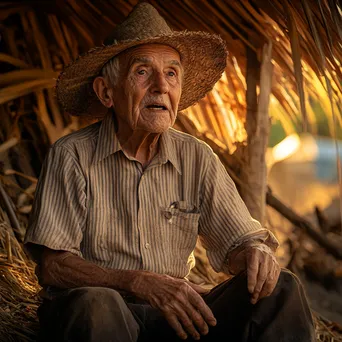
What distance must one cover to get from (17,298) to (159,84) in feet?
3.61

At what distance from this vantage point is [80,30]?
4.61 metres


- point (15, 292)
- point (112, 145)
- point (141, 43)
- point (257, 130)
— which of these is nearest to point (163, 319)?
point (112, 145)

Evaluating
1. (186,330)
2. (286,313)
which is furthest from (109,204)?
(286,313)

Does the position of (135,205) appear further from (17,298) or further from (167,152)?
(17,298)

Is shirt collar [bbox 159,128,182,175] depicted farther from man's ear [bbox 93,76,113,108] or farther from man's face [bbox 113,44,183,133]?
man's ear [bbox 93,76,113,108]

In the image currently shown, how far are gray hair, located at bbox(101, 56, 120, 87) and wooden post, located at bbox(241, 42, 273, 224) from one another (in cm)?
125

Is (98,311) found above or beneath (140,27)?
beneath

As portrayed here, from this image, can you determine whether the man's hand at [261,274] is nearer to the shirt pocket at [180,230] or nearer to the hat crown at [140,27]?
the shirt pocket at [180,230]

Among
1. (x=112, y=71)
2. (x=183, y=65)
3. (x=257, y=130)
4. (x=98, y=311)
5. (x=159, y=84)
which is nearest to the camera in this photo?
(x=98, y=311)

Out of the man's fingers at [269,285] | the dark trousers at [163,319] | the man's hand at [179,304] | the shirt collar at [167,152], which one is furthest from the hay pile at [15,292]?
the man's fingers at [269,285]

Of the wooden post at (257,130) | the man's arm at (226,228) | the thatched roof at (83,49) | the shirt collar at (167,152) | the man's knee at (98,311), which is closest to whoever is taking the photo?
the man's knee at (98,311)

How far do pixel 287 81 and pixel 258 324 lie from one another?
7.04 feet

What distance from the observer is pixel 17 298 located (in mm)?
3586

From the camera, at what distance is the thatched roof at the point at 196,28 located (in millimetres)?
4223
